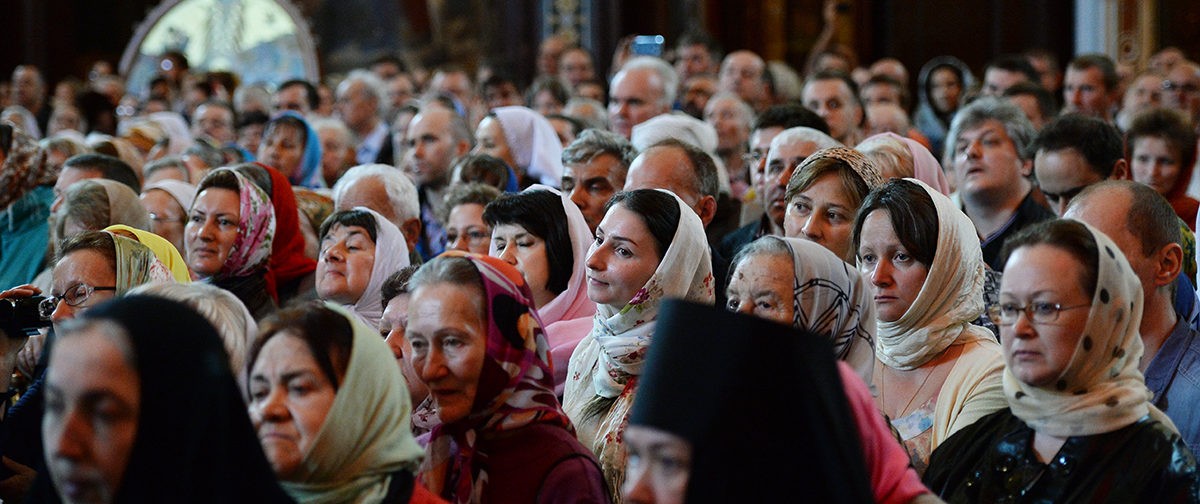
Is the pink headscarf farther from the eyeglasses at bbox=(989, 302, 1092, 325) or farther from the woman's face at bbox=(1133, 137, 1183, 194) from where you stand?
the eyeglasses at bbox=(989, 302, 1092, 325)

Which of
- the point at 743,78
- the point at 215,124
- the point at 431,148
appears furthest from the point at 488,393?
the point at 215,124

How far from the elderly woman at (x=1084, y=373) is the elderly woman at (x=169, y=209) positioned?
3.88m

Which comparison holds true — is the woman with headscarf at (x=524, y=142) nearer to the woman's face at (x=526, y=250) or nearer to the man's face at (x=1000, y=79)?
the woman's face at (x=526, y=250)

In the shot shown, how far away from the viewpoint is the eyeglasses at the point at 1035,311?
284 cm

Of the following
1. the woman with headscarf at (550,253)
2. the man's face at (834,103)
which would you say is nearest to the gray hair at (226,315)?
the woman with headscarf at (550,253)

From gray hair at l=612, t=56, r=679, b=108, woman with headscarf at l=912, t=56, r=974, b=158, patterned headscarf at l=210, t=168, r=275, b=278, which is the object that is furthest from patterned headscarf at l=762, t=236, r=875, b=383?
woman with headscarf at l=912, t=56, r=974, b=158

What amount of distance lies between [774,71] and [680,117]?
3.76 meters

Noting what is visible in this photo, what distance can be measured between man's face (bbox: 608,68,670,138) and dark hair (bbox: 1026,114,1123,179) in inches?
120

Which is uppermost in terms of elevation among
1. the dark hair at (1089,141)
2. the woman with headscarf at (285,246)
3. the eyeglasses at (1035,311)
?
the dark hair at (1089,141)

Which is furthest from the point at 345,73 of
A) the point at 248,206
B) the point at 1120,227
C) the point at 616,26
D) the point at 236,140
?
the point at 1120,227

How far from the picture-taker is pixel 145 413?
2.39 metres

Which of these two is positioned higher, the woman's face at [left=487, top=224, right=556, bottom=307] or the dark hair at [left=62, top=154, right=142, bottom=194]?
the dark hair at [left=62, top=154, right=142, bottom=194]

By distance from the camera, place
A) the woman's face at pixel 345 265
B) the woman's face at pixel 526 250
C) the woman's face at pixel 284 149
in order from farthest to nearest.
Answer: the woman's face at pixel 284 149 < the woman's face at pixel 345 265 < the woman's face at pixel 526 250

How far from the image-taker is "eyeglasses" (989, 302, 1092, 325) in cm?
284
